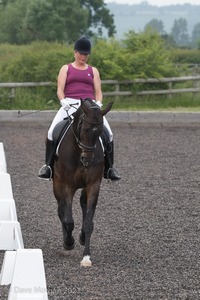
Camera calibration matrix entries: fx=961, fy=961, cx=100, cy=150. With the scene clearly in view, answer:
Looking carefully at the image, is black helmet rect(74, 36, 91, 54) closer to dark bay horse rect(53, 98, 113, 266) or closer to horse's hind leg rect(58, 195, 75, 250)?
dark bay horse rect(53, 98, 113, 266)

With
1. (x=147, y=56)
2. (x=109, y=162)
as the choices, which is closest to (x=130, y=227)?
(x=109, y=162)

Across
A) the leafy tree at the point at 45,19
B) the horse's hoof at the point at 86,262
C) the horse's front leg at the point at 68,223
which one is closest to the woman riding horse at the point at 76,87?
the horse's front leg at the point at 68,223

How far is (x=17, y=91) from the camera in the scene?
86.6 ft

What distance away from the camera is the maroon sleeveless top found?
9.79 meters

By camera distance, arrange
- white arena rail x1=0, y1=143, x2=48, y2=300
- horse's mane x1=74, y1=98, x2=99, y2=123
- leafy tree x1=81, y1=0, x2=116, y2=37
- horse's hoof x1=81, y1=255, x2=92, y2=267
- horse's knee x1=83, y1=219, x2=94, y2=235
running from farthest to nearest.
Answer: leafy tree x1=81, y1=0, x2=116, y2=37 → horse's knee x1=83, y1=219, x2=94, y2=235 → horse's mane x1=74, y1=98, x2=99, y2=123 → horse's hoof x1=81, y1=255, x2=92, y2=267 → white arena rail x1=0, y1=143, x2=48, y2=300

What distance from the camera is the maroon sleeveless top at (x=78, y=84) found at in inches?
385

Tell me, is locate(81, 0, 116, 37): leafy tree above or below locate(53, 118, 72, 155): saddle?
below

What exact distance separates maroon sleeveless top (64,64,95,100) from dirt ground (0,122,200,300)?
5.11ft

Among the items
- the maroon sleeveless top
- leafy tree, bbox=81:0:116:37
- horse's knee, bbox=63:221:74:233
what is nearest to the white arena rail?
horse's knee, bbox=63:221:74:233

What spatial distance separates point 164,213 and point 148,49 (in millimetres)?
16802

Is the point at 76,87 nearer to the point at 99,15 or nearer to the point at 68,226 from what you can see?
the point at 68,226

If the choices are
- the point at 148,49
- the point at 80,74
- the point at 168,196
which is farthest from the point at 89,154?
the point at 148,49

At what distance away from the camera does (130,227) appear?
35.9 feet

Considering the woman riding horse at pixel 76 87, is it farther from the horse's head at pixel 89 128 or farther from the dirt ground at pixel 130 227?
the dirt ground at pixel 130 227
